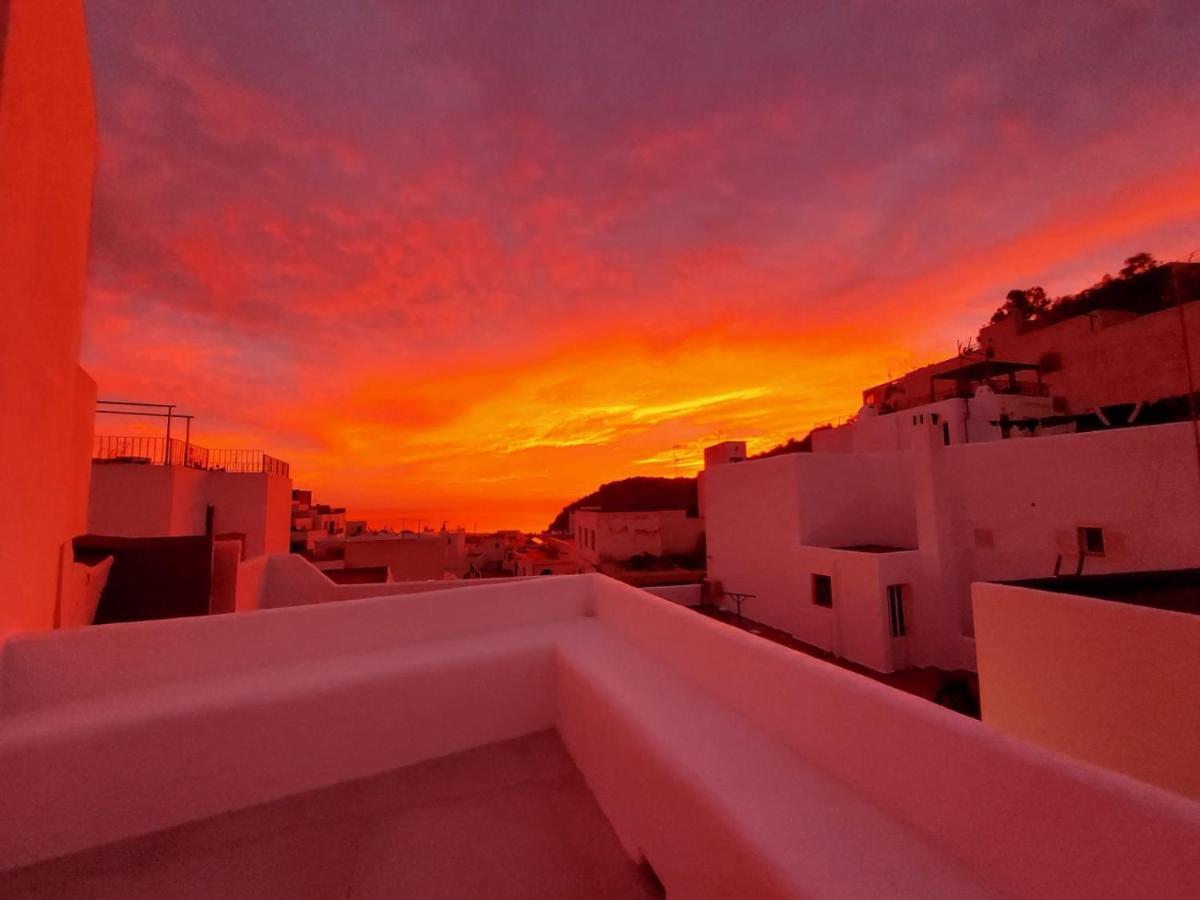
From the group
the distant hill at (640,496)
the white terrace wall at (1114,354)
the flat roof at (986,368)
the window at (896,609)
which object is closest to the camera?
the window at (896,609)

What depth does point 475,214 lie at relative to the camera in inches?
268

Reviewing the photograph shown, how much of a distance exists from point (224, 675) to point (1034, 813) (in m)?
3.57

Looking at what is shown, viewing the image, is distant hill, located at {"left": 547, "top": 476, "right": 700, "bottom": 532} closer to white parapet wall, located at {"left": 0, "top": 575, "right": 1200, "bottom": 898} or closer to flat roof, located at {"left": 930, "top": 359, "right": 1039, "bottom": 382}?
flat roof, located at {"left": 930, "top": 359, "right": 1039, "bottom": 382}

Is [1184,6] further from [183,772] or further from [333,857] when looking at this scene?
[183,772]

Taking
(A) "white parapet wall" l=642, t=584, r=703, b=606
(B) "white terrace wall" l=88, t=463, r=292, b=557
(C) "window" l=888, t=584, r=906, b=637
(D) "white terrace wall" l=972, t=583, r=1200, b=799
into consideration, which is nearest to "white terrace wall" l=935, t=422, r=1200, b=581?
(C) "window" l=888, t=584, r=906, b=637

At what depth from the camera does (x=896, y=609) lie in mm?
11047

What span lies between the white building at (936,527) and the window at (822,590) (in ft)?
0.11

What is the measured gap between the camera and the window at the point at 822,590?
40.5ft

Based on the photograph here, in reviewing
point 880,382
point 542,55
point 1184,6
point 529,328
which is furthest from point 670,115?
point 880,382

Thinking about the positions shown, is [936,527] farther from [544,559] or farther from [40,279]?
[544,559]

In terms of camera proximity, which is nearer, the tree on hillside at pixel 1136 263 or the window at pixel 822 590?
the window at pixel 822 590

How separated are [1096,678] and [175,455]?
1567 centimetres

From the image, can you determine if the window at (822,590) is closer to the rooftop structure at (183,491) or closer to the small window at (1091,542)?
the small window at (1091,542)

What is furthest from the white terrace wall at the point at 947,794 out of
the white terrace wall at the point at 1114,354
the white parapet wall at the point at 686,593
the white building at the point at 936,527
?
the white terrace wall at the point at 1114,354
